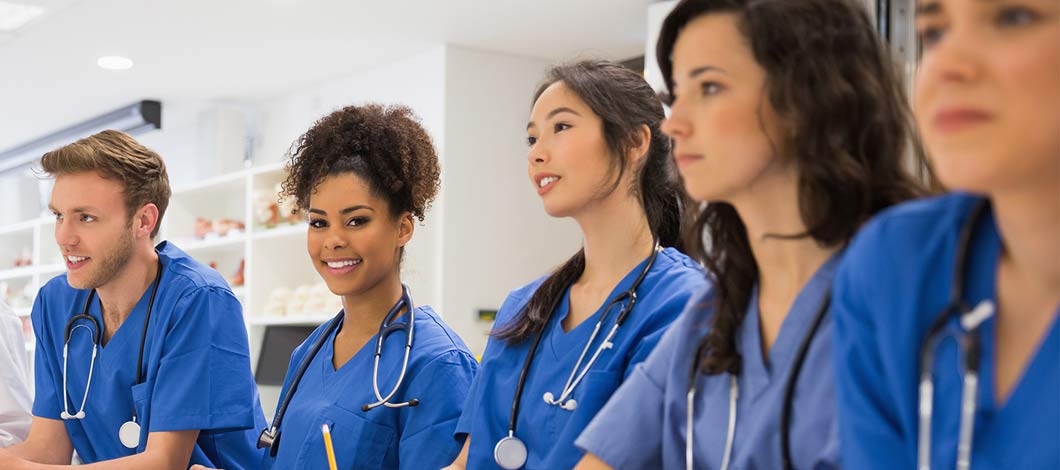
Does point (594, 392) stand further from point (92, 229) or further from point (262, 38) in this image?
point (262, 38)

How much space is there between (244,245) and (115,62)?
1.25 m

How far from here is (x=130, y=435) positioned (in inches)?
96.7

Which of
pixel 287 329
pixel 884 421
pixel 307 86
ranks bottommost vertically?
pixel 287 329

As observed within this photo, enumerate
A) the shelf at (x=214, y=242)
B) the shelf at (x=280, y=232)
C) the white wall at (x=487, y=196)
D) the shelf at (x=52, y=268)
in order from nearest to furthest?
the white wall at (x=487, y=196) < the shelf at (x=280, y=232) < the shelf at (x=214, y=242) < the shelf at (x=52, y=268)

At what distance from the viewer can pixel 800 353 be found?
1266 mm

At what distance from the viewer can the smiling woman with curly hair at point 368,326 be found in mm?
2092

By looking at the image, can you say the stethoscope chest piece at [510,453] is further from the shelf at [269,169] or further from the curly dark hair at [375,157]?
the shelf at [269,169]

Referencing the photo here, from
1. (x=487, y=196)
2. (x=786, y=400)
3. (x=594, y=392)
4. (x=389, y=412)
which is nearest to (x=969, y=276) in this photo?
(x=786, y=400)

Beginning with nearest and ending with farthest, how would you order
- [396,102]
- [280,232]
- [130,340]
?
[130,340] → [280,232] → [396,102]

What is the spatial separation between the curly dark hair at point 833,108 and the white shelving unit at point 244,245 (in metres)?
4.24

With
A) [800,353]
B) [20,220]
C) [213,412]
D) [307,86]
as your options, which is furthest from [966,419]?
[20,220]

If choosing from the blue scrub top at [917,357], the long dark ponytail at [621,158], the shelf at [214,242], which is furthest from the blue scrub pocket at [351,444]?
the shelf at [214,242]

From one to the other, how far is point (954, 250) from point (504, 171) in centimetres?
461

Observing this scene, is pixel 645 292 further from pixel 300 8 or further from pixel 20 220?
pixel 20 220
